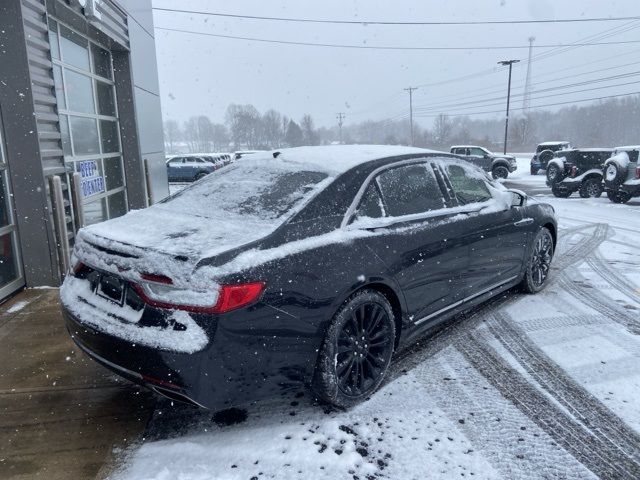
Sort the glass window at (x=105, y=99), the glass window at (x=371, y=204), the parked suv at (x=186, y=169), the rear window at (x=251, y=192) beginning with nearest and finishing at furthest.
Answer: the rear window at (x=251, y=192)
the glass window at (x=371, y=204)
the glass window at (x=105, y=99)
the parked suv at (x=186, y=169)

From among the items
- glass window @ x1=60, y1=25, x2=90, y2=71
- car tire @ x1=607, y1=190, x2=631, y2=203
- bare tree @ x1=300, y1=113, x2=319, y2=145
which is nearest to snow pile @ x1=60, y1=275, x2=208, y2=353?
glass window @ x1=60, y1=25, x2=90, y2=71

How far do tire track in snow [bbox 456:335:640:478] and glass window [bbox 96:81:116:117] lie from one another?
23.5 feet

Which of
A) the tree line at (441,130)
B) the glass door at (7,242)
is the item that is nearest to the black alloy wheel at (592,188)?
the glass door at (7,242)

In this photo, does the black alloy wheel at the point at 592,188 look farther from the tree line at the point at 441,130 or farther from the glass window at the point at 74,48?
the tree line at the point at 441,130

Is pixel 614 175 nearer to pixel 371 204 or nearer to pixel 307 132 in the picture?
pixel 371 204

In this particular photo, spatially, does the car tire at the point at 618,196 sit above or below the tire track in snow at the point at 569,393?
below

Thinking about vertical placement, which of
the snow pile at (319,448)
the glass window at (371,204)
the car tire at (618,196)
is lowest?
the car tire at (618,196)

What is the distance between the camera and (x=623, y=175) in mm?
12750

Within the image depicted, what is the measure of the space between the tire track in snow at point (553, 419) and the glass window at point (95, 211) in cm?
580

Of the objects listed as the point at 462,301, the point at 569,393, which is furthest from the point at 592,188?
the point at 569,393

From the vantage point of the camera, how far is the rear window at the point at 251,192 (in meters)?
2.96

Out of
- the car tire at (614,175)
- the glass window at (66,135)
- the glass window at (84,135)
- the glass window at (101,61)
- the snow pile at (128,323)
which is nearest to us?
the snow pile at (128,323)

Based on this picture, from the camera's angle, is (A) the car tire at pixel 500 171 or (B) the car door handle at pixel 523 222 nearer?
(B) the car door handle at pixel 523 222

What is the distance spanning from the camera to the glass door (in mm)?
4961
